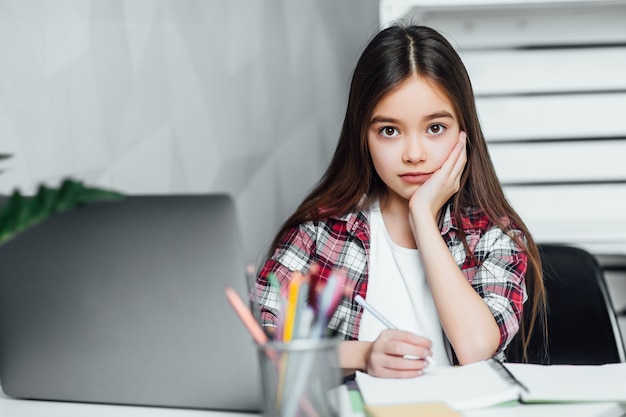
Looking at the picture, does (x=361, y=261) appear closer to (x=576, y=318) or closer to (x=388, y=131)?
(x=388, y=131)

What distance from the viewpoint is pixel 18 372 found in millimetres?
1049

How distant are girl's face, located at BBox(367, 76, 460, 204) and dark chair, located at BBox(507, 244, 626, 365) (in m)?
0.32

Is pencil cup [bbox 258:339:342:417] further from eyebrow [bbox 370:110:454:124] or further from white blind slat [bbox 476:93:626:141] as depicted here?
white blind slat [bbox 476:93:626:141]

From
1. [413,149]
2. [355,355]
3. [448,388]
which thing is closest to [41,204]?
[448,388]

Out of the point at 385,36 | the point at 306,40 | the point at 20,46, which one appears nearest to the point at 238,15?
the point at 306,40

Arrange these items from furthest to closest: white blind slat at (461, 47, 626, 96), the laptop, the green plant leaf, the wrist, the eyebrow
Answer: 1. white blind slat at (461, 47, 626, 96)
2. the eyebrow
3. the wrist
4. the laptop
5. the green plant leaf

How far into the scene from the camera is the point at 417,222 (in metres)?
Result: 1.53

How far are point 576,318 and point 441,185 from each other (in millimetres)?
371

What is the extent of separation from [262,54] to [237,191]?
40cm

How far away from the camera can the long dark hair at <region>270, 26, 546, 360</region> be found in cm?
159

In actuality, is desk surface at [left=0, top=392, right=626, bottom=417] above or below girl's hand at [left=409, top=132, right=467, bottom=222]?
below

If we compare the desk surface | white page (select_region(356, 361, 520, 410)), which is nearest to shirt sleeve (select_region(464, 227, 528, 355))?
white page (select_region(356, 361, 520, 410))

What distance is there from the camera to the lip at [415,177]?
158 cm

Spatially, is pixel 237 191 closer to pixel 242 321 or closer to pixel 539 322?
pixel 539 322
